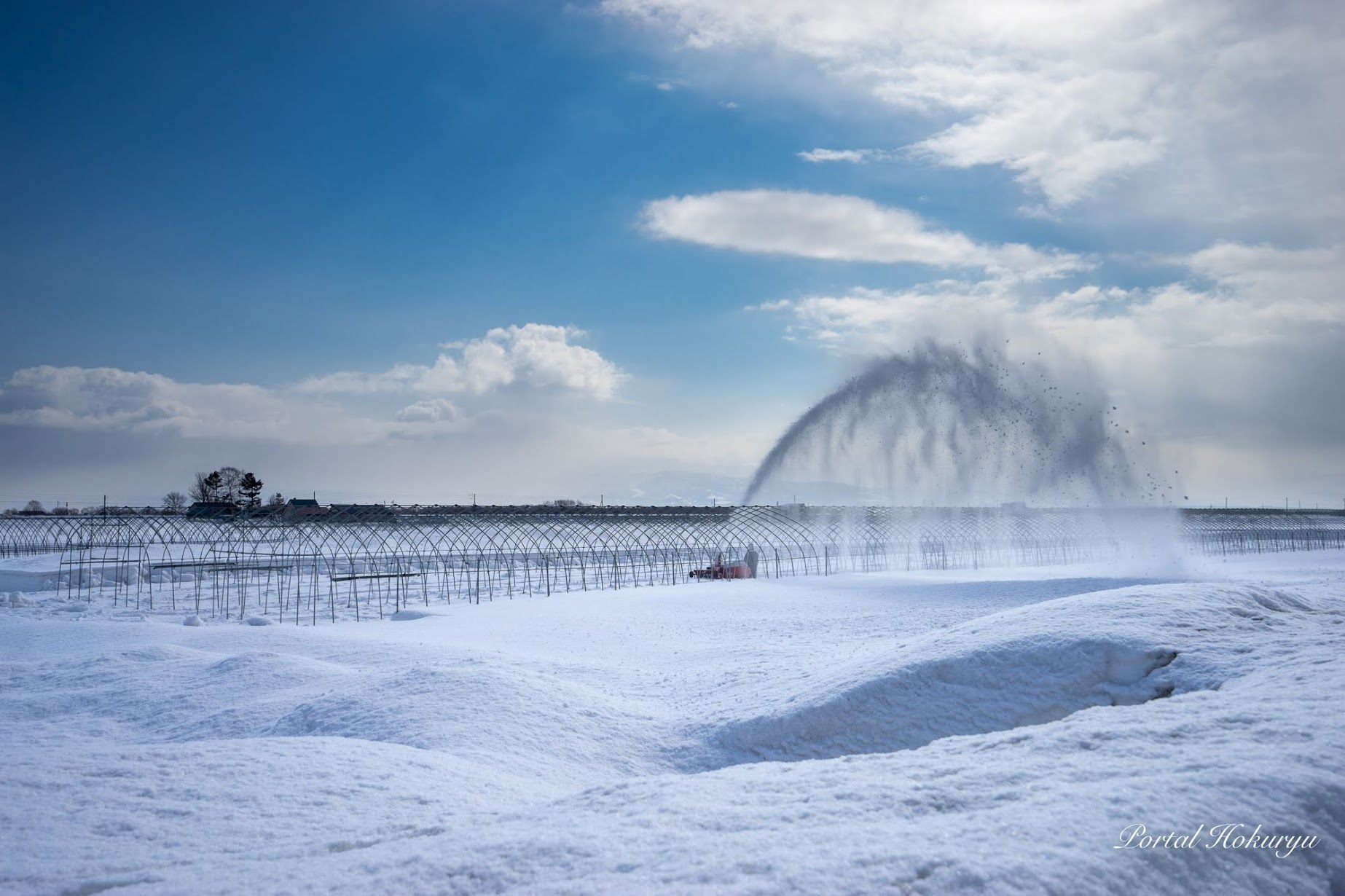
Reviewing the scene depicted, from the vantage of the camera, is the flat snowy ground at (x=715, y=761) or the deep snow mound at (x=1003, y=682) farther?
the deep snow mound at (x=1003, y=682)

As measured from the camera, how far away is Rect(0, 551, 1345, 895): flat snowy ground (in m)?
5.29

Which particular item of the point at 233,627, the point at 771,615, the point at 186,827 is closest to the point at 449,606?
the point at 233,627

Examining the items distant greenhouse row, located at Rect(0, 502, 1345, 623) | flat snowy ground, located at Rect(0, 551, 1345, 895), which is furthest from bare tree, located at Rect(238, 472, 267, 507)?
flat snowy ground, located at Rect(0, 551, 1345, 895)

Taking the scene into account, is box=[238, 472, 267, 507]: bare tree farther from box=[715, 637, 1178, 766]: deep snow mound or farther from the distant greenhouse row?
box=[715, 637, 1178, 766]: deep snow mound

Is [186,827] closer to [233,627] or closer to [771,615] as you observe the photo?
[233,627]

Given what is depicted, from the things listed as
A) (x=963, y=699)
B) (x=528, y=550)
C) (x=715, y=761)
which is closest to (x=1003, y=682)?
(x=963, y=699)

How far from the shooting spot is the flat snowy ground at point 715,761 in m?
5.29

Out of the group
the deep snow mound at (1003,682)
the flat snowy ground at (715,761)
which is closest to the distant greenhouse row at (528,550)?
the flat snowy ground at (715,761)

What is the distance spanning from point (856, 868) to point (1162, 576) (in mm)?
27983

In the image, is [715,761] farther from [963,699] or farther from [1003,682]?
[1003,682]

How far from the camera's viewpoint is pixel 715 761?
36.8ft

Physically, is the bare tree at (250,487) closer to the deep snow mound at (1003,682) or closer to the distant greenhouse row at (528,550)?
the distant greenhouse row at (528,550)

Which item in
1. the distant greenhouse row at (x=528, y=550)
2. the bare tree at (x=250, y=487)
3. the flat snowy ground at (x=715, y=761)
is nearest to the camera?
the flat snowy ground at (x=715, y=761)

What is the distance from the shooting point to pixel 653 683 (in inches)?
615
